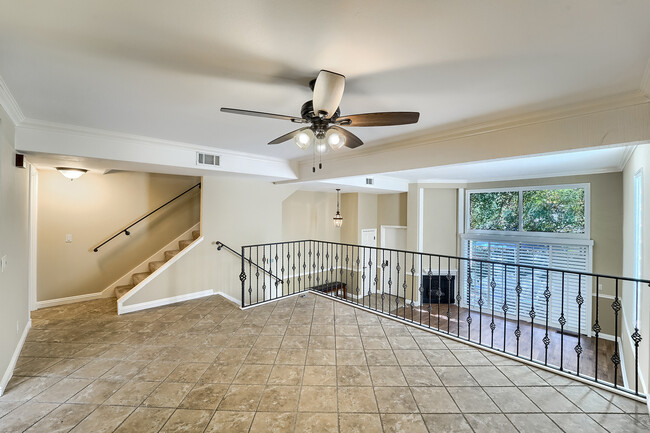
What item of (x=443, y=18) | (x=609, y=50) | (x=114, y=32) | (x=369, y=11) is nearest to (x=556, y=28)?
(x=609, y=50)

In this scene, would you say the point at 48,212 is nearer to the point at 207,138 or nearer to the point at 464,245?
the point at 207,138

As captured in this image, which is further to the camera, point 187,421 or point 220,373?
point 220,373

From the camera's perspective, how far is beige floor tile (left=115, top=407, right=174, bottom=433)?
5.96 ft

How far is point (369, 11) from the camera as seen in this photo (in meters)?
1.31

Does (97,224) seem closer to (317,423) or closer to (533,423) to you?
(317,423)

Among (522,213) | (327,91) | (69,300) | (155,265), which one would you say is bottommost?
(69,300)

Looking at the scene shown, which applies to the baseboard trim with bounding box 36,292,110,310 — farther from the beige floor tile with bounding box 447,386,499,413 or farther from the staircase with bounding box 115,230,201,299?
the beige floor tile with bounding box 447,386,499,413

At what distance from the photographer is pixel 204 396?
7.01 feet

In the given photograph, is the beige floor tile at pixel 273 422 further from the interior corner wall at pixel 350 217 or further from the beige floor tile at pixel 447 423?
the interior corner wall at pixel 350 217

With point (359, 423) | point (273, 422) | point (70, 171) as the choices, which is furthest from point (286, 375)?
point (70, 171)

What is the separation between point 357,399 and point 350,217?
265 inches

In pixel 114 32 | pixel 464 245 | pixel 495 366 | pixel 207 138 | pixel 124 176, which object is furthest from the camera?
pixel 464 245

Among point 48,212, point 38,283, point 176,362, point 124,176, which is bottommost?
point 176,362

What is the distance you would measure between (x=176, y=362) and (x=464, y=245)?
7.27 metres
